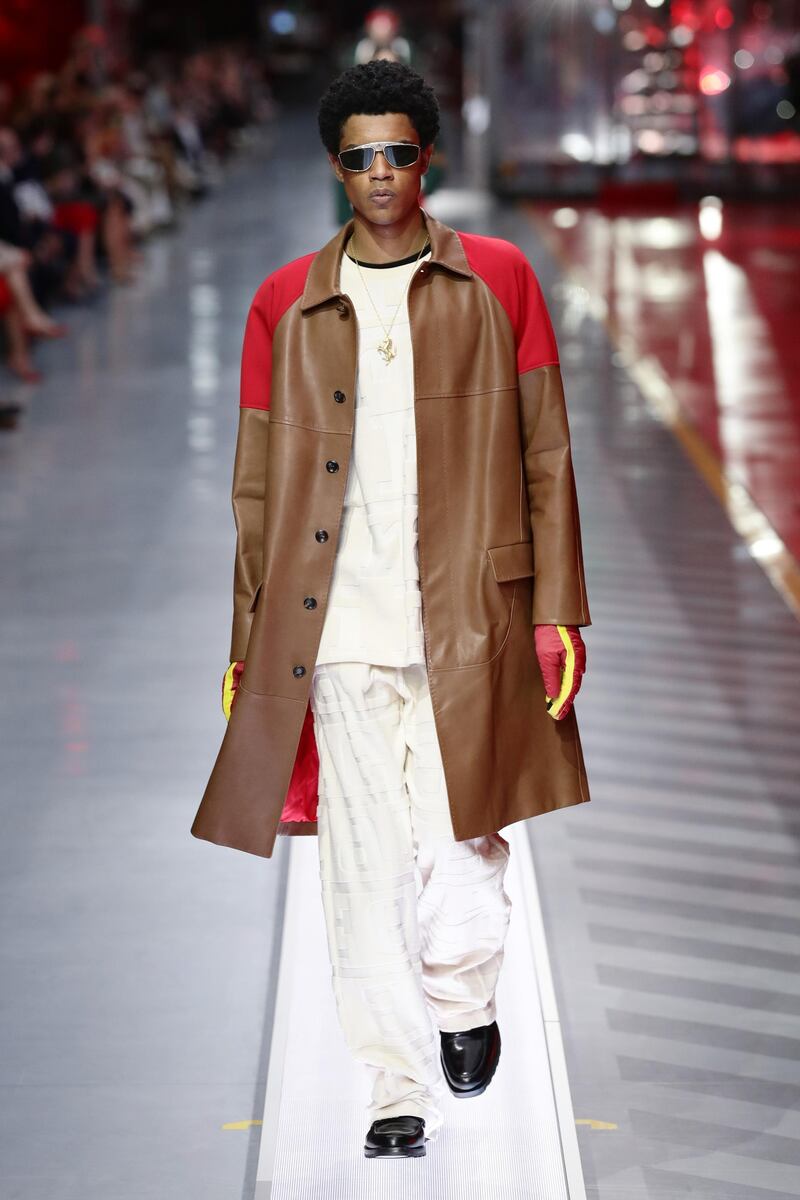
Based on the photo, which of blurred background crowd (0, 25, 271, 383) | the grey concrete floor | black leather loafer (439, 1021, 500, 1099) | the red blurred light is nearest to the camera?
black leather loafer (439, 1021, 500, 1099)

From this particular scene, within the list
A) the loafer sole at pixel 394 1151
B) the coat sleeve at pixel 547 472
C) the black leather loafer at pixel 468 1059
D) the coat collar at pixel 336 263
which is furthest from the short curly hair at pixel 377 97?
the loafer sole at pixel 394 1151

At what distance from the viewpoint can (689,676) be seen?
4.66 meters

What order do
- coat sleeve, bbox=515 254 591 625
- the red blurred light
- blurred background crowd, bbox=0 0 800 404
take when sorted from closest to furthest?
coat sleeve, bbox=515 254 591 625 → blurred background crowd, bbox=0 0 800 404 → the red blurred light

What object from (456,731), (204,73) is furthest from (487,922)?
(204,73)

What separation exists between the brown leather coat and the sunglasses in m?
0.11

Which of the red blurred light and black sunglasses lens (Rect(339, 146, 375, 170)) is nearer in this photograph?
black sunglasses lens (Rect(339, 146, 375, 170))

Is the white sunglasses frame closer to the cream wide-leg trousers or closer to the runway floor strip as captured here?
the cream wide-leg trousers

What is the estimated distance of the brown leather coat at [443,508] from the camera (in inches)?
88.0

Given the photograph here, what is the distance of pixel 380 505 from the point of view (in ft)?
7.43

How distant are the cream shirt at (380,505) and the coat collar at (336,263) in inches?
1.1

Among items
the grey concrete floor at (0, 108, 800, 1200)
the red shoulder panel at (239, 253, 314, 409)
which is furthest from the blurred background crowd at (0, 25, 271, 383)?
the red shoulder panel at (239, 253, 314, 409)

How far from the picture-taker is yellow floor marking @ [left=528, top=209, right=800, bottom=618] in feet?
18.3

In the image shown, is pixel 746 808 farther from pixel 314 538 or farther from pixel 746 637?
pixel 314 538

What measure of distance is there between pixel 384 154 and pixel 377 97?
0.08m
